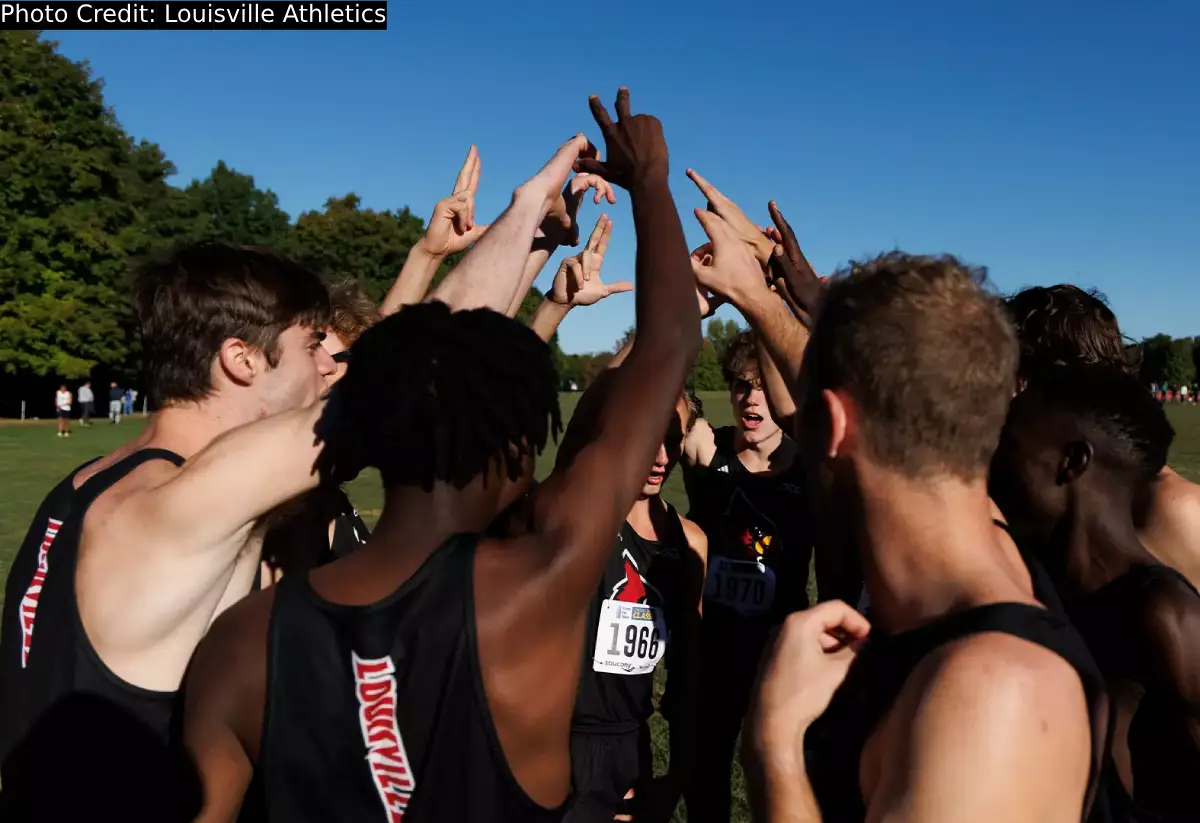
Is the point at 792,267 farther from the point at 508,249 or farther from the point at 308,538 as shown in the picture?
the point at 308,538

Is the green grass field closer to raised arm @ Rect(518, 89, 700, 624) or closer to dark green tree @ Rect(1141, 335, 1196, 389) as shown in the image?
raised arm @ Rect(518, 89, 700, 624)

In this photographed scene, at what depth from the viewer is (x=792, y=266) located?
341cm

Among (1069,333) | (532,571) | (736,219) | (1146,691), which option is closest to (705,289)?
(736,219)

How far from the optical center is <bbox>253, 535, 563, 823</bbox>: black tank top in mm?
1779

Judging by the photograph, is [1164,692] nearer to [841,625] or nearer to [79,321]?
[841,625]

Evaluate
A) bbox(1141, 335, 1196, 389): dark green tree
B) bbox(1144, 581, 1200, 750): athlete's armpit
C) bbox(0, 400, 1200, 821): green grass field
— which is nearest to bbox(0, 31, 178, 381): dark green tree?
bbox(0, 400, 1200, 821): green grass field

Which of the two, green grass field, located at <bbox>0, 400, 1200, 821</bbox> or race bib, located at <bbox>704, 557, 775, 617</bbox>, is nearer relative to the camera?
race bib, located at <bbox>704, 557, 775, 617</bbox>

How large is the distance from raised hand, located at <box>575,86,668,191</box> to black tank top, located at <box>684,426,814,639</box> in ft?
8.96

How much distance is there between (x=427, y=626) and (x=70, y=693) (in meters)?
1.10

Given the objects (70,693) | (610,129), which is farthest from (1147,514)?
(70,693)

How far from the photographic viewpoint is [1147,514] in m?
3.06

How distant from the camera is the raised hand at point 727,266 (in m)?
3.30

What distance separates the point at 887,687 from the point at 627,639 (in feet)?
8.21

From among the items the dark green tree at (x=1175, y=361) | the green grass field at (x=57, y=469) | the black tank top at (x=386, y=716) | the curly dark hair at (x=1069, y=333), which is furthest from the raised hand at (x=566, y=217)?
the dark green tree at (x=1175, y=361)
